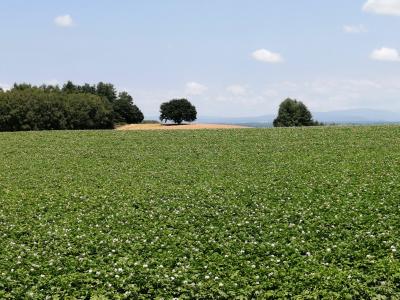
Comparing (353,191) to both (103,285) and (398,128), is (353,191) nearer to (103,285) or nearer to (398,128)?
(103,285)

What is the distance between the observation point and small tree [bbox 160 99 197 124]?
424 ft

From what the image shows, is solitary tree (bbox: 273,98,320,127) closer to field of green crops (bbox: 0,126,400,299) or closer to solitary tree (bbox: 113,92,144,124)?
solitary tree (bbox: 113,92,144,124)

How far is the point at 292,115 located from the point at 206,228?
124639mm

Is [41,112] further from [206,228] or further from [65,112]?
[206,228]

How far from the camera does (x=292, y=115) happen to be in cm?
13450

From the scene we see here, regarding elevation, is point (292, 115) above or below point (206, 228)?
above

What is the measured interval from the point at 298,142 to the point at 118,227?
23.7 metres

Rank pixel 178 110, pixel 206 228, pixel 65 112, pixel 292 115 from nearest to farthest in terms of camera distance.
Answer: pixel 206 228 → pixel 65 112 → pixel 178 110 → pixel 292 115

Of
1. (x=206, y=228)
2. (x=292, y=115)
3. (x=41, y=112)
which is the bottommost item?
(x=206, y=228)

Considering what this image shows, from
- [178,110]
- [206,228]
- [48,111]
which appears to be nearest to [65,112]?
[48,111]

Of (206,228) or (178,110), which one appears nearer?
(206,228)

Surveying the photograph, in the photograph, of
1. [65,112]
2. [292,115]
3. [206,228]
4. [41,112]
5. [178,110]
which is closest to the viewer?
[206,228]

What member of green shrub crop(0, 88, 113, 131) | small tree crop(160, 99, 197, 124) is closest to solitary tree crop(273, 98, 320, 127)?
small tree crop(160, 99, 197, 124)

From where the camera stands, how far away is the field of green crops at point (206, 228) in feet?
31.7
